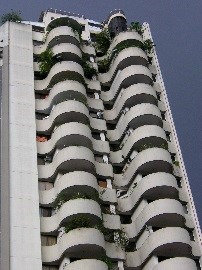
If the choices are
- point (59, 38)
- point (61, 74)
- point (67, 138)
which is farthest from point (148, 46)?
point (67, 138)

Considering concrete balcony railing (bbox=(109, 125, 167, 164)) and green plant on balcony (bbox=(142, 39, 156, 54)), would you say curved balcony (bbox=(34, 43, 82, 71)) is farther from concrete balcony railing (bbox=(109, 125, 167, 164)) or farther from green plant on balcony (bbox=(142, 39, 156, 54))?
concrete balcony railing (bbox=(109, 125, 167, 164))

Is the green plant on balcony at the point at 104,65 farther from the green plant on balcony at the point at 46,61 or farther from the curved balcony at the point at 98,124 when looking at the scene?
the curved balcony at the point at 98,124

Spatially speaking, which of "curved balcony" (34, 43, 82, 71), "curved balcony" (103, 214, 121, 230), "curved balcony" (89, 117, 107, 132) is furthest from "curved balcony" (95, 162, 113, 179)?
"curved balcony" (34, 43, 82, 71)

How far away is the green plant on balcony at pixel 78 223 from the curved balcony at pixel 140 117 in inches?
432

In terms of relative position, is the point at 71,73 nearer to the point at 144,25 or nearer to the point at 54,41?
the point at 54,41

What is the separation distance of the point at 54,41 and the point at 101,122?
31.5 feet

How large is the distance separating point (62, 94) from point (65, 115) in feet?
8.32

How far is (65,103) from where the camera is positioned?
160ft

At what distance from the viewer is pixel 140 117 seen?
4941cm

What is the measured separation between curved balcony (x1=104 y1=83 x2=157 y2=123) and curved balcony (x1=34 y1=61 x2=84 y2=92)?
381cm

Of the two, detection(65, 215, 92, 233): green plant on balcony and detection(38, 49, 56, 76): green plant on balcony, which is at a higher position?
detection(38, 49, 56, 76): green plant on balcony

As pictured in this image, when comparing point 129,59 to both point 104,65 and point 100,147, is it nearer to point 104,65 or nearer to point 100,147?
point 104,65

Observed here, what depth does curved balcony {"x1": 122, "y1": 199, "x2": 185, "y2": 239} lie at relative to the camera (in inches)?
1668

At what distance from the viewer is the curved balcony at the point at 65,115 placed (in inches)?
1908
